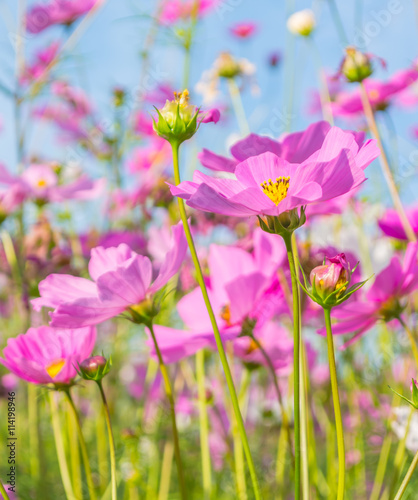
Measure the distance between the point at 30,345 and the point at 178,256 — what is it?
14 centimetres

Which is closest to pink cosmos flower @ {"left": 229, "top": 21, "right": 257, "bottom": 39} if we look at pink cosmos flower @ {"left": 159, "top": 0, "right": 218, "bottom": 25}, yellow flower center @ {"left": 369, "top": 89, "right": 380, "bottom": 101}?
pink cosmos flower @ {"left": 159, "top": 0, "right": 218, "bottom": 25}

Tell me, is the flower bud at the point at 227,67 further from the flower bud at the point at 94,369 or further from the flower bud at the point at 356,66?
the flower bud at the point at 94,369

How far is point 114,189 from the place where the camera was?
115 cm

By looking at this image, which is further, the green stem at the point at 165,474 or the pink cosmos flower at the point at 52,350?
the green stem at the point at 165,474

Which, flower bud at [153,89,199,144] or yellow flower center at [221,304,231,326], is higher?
flower bud at [153,89,199,144]

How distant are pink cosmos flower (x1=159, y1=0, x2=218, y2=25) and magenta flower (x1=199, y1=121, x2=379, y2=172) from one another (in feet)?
2.66

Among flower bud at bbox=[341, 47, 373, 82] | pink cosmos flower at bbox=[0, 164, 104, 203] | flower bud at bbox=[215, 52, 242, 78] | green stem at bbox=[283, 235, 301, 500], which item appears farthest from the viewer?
flower bud at bbox=[215, 52, 242, 78]

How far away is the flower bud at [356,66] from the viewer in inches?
24.0

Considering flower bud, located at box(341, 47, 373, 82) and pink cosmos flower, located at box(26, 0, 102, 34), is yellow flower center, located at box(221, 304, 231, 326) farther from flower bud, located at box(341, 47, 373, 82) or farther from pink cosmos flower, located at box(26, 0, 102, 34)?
pink cosmos flower, located at box(26, 0, 102, 34)

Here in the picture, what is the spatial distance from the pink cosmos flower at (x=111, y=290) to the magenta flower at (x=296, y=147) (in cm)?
5

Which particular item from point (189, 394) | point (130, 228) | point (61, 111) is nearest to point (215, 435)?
point (189, 394)

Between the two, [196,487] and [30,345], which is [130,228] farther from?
[30,345]

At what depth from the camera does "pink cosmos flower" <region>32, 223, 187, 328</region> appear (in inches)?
13.6

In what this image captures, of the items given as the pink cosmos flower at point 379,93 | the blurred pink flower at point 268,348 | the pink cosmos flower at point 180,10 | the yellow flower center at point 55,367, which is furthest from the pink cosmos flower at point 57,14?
the yellow flower center at point 55,367
